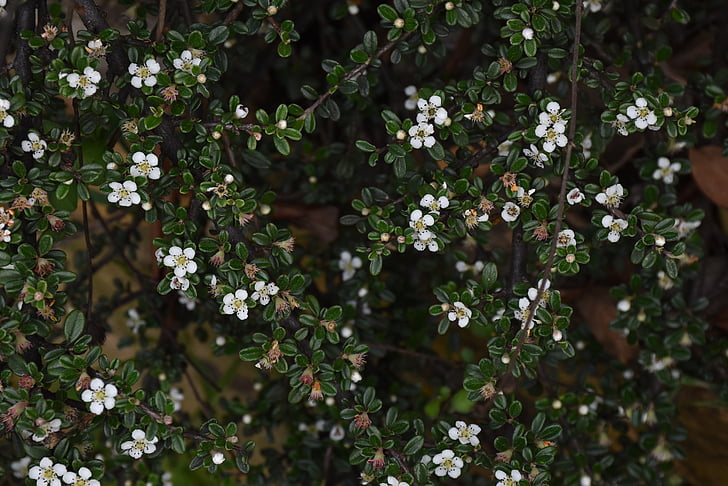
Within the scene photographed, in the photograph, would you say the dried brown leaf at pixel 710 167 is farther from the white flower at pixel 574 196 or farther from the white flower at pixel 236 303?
the white flower at pixel 236 303

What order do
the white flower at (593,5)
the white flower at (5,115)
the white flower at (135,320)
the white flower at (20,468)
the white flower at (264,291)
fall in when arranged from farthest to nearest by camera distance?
1. the white flower at (135,320)
2. the white flower at (20,468)
3. the white flower at (593,5)
4. the white flower at (264,291)
5. the white flower at (5,115)

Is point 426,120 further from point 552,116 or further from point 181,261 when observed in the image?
point 181,261

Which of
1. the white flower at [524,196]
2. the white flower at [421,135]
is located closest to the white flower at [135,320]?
the white flower at [421,135]

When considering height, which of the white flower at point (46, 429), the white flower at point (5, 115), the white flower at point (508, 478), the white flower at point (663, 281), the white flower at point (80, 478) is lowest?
the white flower at point (508, 478)

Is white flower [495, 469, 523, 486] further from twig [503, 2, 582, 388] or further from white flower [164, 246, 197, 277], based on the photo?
white flower [164, 246, 197, 277]

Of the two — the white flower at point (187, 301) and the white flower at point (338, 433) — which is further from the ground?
the white flower at point (187, 301)

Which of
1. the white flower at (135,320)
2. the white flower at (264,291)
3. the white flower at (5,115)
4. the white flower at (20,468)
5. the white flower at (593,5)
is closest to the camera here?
the white flower at (5,115)

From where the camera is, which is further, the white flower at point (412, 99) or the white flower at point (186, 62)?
the white flower at point (412, 99)

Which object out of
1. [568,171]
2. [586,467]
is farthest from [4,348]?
[586,467]
